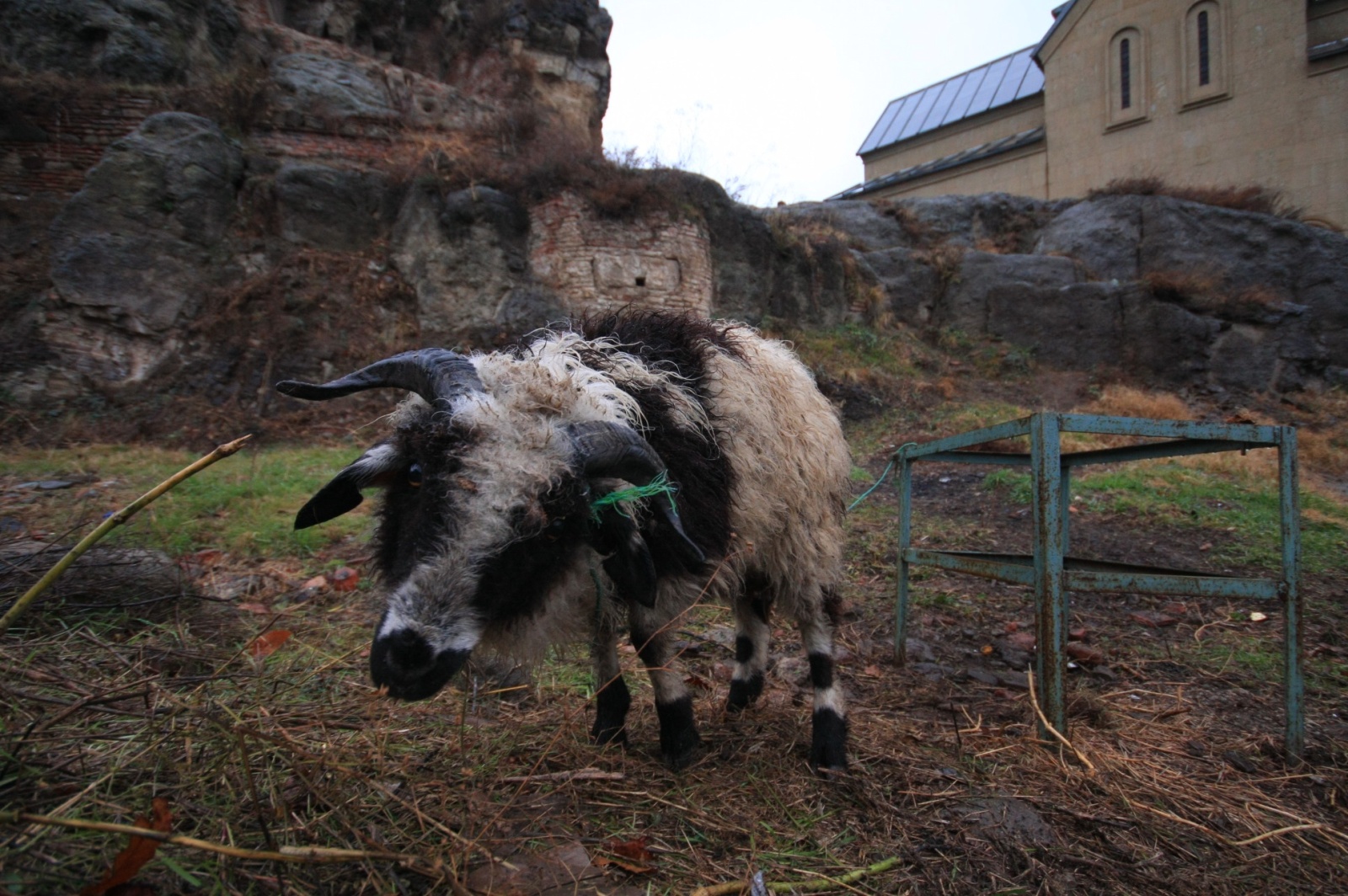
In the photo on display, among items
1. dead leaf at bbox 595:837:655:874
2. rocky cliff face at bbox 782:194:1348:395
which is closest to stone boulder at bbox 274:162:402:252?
rocky cliff face at bbox 782:194:1348:395

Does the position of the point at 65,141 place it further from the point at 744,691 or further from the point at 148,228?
the point at 744,691

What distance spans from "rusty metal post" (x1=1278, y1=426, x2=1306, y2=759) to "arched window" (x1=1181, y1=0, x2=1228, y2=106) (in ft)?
95.3

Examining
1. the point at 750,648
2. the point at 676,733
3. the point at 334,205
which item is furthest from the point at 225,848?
the point at 334,205

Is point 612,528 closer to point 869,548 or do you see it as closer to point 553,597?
point 553,597

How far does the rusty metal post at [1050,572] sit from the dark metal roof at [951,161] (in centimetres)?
3047

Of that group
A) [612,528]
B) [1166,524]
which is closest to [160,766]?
[612,528]

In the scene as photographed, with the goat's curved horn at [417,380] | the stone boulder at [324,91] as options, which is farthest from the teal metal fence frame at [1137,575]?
the stone boulder at [324,91]

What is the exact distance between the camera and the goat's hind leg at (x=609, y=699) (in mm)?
3334

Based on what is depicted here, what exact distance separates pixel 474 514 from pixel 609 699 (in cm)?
150

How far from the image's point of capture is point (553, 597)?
267cm

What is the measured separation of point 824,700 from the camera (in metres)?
3.51

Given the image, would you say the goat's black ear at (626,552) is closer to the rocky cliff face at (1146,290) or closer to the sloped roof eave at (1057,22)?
the rocky cliff face at (1146,290)

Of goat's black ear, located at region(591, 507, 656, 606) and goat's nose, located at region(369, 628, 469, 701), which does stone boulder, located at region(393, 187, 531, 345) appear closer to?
goat's black ear, located at region(591, 507, 656, 606)

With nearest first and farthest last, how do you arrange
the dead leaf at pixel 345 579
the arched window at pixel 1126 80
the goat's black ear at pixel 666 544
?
the goat's black ear at pixel 666 544
the dead leaf at pixel 345 579
the arched window at pixel 1126 80
